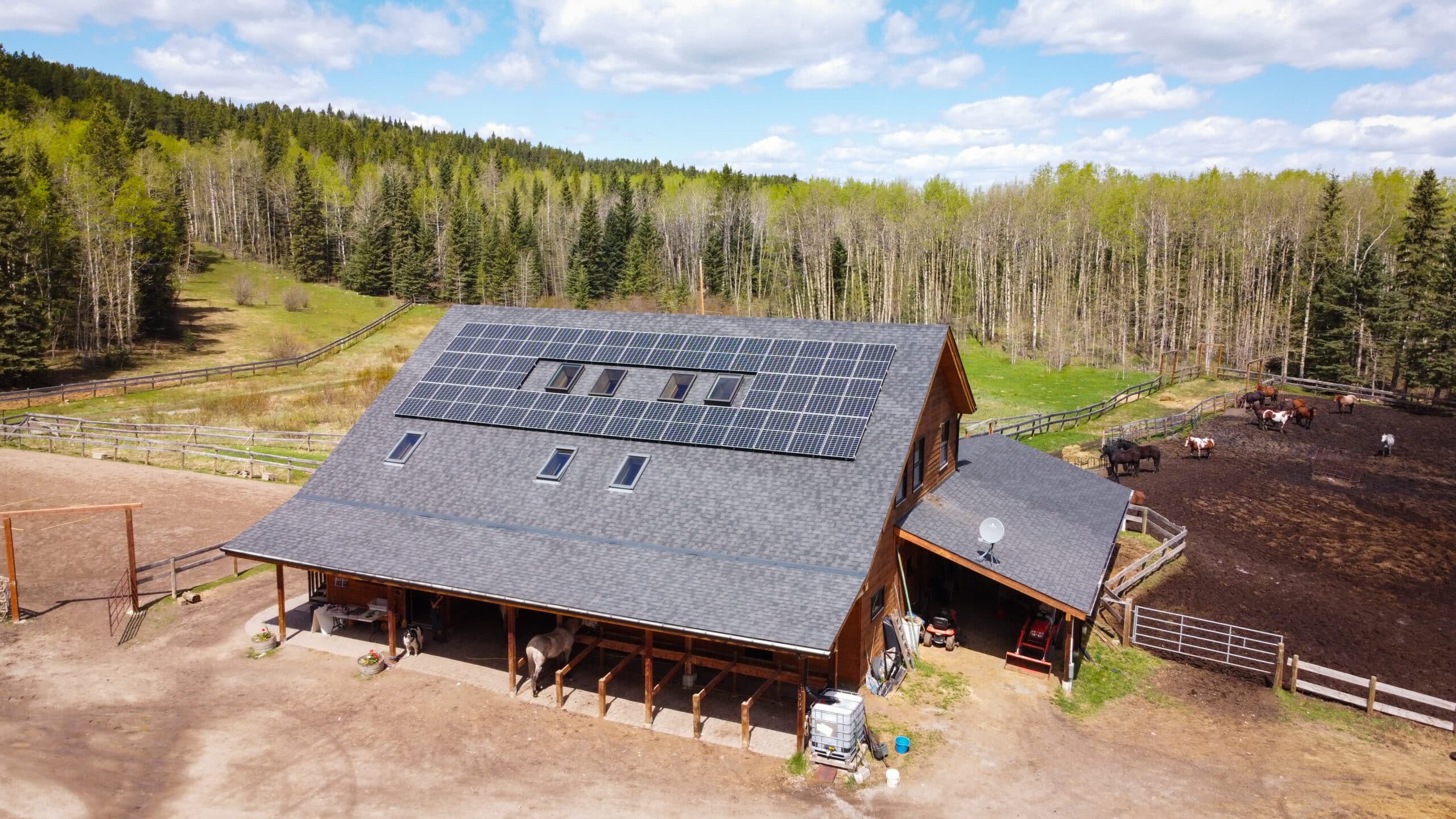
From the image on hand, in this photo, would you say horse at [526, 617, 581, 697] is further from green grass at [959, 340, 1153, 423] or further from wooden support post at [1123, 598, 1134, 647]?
green grass at [959, 340, 1153, 423]

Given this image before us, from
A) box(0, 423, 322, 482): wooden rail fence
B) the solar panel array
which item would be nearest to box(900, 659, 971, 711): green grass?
the solar panel array

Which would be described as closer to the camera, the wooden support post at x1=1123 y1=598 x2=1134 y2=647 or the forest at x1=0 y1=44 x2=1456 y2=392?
the wooden support post at x1=1123 y1=598 x2=1134 y2=647

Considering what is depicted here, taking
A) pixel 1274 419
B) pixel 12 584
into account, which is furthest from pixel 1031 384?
pixel 12 584

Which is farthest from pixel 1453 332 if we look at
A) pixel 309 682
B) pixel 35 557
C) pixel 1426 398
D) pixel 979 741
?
pixel 35 557

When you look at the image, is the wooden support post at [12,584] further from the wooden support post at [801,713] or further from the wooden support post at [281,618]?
the wooden support post at [801,713]

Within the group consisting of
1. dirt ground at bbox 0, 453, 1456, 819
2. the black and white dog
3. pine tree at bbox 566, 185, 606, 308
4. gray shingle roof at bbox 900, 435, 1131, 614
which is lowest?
dirt ground at bbox 0, 453, 1456, 819

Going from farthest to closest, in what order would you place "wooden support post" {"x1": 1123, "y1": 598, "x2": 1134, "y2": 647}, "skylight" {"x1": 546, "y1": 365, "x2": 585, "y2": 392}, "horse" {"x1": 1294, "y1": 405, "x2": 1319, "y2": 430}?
"horse" {"x1": 1294, "y1": 405, "x2": 1319, "y2": 430} < "skylight" {"x1": 546, "y1": 365, "x2": 585, "y2": 392} < "wooden support post" {"x1": 1123, "y1": 598, "x2": 1134, "y2": 647}

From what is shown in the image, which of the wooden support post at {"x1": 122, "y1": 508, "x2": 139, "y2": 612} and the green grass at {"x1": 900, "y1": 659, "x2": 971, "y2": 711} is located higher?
the wooden support post at {"x1": 122, "y1": 508, "x2": 139, "y2": 612}

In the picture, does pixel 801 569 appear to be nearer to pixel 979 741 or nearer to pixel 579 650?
pixel 979 741
